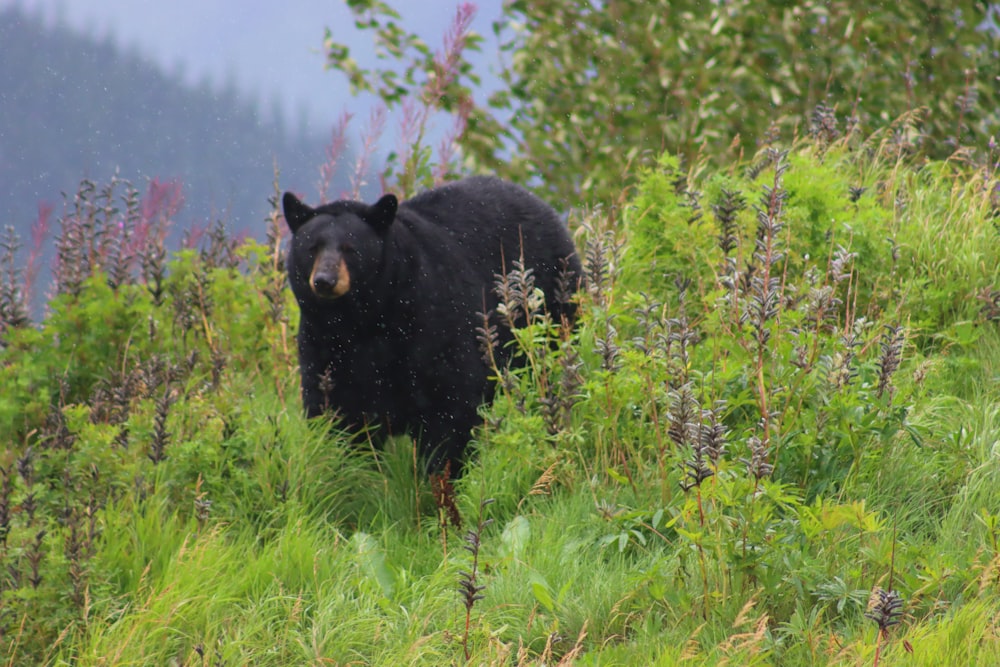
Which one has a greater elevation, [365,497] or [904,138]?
[904,138]

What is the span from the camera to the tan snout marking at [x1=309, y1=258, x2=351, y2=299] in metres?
4.77

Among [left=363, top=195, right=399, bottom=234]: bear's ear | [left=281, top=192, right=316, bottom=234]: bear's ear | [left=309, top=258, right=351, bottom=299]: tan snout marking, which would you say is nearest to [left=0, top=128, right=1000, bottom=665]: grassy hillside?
[left=281, top=192, right=316, bottom=234]: bear's ear

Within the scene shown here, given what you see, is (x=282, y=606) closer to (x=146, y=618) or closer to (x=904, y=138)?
(x=146, y=618)

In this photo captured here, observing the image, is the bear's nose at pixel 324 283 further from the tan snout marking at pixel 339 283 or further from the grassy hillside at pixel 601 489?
the grassy hillside at pixel 601 489

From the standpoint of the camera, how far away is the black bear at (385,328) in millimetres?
4930

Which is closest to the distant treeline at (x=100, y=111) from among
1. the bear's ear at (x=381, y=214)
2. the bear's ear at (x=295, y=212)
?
the bear's ear at (x=295, y=212)

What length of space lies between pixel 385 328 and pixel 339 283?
0.39 meters

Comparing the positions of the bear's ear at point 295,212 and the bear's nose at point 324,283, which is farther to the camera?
the bear's ear at point 295,212

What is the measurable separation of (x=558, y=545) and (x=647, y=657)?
716 mm

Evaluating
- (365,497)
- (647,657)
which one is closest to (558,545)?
(647,657)

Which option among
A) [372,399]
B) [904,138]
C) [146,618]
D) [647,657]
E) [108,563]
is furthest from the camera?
[904,138]

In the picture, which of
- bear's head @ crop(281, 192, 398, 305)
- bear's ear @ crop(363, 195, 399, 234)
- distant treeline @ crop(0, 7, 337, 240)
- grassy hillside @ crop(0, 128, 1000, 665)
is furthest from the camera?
distant treeline @ crop(0, 7, 337, 240)

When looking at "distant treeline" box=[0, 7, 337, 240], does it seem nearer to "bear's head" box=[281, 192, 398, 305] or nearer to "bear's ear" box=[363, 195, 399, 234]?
"bear's head" box=[281, 192, 398, 305]

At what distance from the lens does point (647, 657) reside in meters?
2.85
